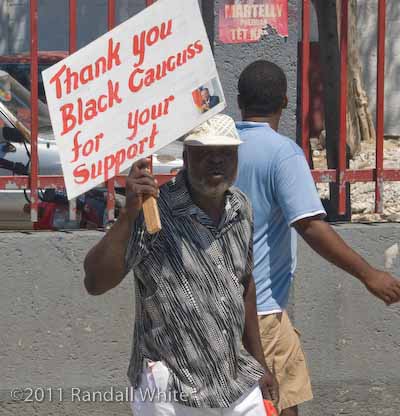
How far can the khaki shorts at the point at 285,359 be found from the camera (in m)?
4.20

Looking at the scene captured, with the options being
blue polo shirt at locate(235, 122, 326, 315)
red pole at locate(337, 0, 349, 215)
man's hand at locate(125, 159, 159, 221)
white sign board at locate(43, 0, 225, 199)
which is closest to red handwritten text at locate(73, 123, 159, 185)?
white sign board at locate(43, 0, 225, 199)

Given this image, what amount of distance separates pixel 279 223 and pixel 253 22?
4.76 feet

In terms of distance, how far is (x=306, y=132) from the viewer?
5277 millimetres

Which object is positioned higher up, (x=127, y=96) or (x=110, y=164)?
(x=127, y=96)

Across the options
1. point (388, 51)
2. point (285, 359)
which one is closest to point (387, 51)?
point (388, 51)

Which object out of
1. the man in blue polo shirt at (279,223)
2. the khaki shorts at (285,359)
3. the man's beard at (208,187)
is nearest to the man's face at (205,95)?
the man's beard at (208,187)

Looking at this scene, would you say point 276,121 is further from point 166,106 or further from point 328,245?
point 166,106

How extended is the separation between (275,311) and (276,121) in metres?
0.71

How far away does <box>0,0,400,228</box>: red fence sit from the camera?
5055mm

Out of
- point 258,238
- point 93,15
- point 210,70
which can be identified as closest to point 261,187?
point 258,238

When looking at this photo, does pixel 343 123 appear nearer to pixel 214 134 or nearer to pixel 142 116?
pixel 214 134

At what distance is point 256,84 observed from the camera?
423 cm

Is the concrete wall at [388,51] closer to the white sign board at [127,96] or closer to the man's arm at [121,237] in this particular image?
the white sign board at [127,96]

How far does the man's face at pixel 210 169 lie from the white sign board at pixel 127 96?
9 centimetres
